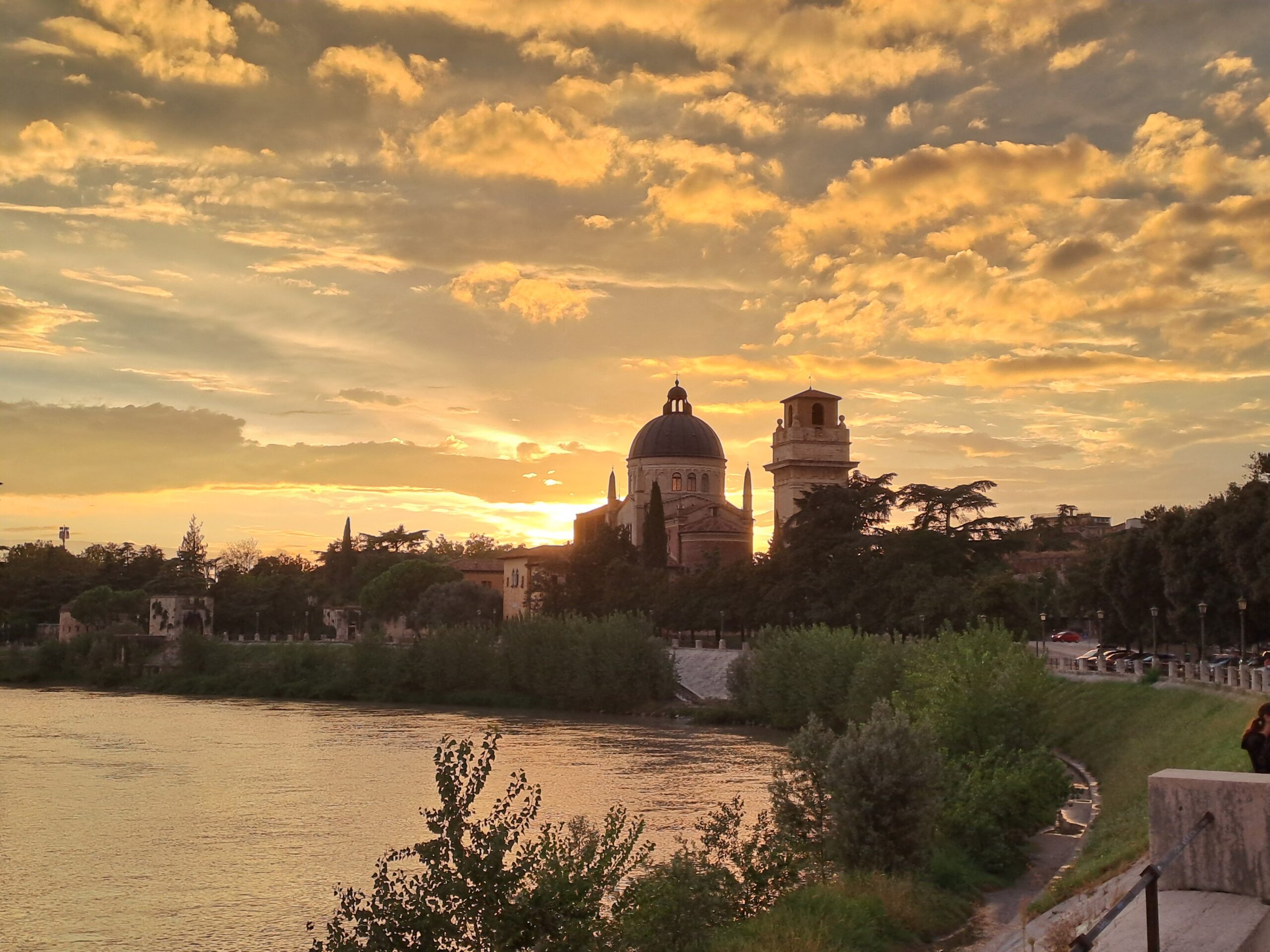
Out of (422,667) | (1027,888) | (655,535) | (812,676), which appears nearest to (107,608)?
(422,667)

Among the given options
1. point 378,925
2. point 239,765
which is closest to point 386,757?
point 239,765

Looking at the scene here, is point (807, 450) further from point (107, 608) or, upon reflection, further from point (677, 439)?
point (107, 608)

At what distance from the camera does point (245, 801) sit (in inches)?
1406

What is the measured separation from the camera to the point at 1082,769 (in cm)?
3766

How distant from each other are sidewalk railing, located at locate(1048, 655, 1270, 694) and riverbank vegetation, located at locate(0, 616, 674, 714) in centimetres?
2316

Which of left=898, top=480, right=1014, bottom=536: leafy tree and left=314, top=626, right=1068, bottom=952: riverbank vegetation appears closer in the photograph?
left=314, top=626, right=1068, bottom=952: riverbank vegetation

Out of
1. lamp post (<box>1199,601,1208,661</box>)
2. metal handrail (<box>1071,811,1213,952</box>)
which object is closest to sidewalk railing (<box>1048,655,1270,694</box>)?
lamp post (<box>1199,601,1208,661</box>)

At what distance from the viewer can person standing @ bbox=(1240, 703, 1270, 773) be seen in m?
11.4

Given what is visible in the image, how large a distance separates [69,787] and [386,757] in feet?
35.4

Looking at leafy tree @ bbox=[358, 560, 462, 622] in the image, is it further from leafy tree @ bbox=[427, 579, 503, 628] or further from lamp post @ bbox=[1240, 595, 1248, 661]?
lamp post @ bbox=[1240, 595, 1248, 661]

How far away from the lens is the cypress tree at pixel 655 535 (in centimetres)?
9331

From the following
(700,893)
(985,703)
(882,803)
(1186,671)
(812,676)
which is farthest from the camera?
(812,676)

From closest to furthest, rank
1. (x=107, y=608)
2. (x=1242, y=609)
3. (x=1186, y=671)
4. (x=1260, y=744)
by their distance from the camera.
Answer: (x=1260, y=744) < (x=1186, y=671) < (x=1242, y=609) < (x=107, y=608)

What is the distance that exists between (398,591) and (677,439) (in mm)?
28632
